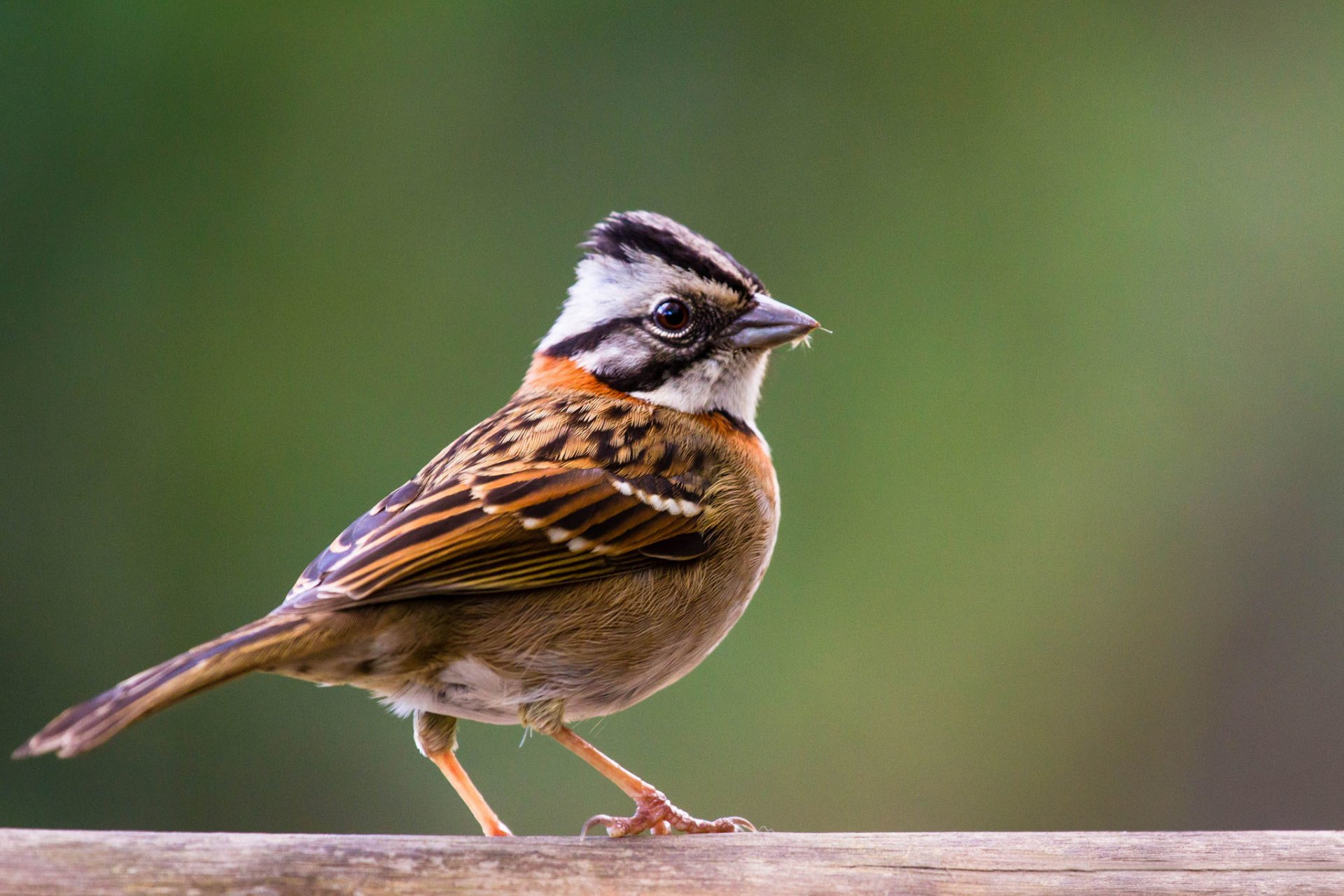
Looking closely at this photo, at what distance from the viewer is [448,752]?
11.6 ft

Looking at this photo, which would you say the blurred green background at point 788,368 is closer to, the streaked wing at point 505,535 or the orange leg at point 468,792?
the orange leg at point 468,792

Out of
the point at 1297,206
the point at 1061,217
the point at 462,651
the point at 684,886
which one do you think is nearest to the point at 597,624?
the point at 462,651

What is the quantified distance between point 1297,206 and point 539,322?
3.90 m

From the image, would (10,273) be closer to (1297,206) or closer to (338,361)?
(338,361)

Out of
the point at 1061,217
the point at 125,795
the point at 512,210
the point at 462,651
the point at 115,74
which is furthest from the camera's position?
the point at 1061,217

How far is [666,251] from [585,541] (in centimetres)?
96

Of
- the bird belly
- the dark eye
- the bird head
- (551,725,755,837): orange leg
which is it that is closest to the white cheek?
the bird head

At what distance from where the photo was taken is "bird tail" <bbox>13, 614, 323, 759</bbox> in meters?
2.24

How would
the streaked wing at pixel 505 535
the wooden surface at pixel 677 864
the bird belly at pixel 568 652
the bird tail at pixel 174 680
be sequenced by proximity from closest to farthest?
the bird tail at pixel 174 680
the wooden surface at pixel 677 864
the streaked wing at pixel 505 535
the bird belly at pixel 568 652

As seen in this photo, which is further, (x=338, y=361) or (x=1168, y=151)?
(x=1168, y=151)

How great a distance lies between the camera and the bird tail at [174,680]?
2240 mm

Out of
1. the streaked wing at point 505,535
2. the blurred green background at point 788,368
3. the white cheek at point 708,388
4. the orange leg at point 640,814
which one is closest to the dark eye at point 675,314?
the white cheek at point 708,388

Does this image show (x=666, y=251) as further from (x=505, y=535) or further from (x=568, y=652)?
(x=568, y=652)

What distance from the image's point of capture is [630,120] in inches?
272
